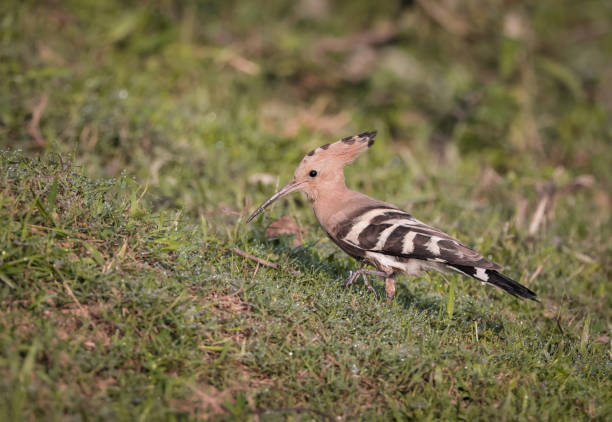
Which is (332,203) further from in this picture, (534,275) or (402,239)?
(534,275)

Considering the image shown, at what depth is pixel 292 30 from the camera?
23.0 ft

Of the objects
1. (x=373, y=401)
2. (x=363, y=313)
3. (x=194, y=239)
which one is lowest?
(x=373, y=401)

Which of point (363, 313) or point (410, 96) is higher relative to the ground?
point (410, 96)

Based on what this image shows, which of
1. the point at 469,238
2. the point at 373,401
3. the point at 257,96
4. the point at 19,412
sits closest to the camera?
the point at 19,412

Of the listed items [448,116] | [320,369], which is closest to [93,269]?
[320,369]

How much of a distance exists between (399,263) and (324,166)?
73 centimetres

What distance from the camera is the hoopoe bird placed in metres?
2.83

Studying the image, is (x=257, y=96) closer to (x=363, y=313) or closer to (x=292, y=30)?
(x=292, y=30)

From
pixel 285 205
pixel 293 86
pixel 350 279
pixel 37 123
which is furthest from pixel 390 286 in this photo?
pixel 293 86

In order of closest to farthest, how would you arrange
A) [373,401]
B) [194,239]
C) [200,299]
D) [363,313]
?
1. [373,401]
2. [200,299]
3. [363,313]
4. [194,239]

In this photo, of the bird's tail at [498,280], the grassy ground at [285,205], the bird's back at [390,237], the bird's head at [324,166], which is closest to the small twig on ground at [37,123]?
the grassy ground at [285,205]

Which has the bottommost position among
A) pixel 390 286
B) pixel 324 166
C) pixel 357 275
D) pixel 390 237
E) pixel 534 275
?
pixel 534 275

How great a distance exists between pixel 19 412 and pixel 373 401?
4.19 feet

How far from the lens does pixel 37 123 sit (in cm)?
423
